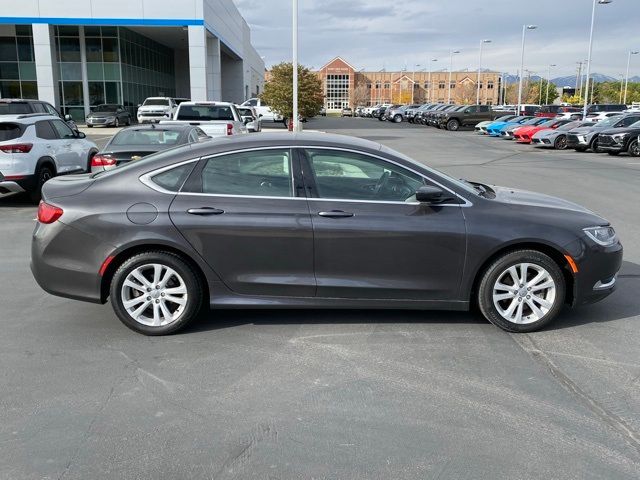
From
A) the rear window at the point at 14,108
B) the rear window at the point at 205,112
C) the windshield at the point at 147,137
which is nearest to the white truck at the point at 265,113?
the rear window at the point at 205,112

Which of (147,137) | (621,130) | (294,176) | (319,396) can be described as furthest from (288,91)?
(319,396)

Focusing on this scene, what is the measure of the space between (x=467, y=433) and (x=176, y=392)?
1.87 meters

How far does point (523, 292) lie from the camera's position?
16.5 ft

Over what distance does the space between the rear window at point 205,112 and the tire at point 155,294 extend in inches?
503

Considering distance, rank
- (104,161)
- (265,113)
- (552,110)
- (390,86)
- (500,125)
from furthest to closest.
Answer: (390,86), (552,110), (265,113), (500,125), (104,161)

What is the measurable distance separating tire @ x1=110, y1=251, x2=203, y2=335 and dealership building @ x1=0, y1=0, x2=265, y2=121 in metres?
34.0

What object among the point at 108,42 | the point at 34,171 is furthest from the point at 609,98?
the point at 34,171

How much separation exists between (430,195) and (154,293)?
92.9 inches

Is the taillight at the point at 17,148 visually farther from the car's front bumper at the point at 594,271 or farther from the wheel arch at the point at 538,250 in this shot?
the car's front bumper at the point at 594,271

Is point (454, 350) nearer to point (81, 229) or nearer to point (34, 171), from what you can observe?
point (81, 229)

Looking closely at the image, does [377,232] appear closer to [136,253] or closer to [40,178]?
[136,253]

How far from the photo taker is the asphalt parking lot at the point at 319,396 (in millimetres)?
3227

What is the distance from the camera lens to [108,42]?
40719 mm

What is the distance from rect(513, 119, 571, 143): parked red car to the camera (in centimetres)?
3158
